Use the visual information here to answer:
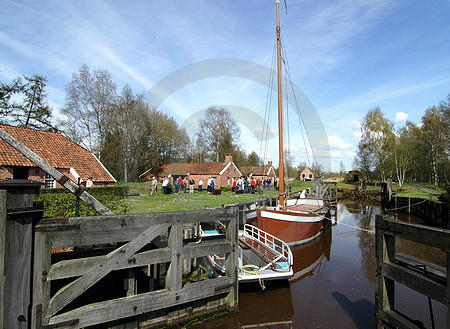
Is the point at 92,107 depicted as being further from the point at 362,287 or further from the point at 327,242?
the point at 362,287

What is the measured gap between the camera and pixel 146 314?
5.27 meters

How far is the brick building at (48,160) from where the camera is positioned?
61.5 feet

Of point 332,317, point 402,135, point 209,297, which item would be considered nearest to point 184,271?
point 209,297

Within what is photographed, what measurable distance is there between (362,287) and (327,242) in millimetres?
6836

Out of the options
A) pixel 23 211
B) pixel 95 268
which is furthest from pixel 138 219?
pixel 23 211

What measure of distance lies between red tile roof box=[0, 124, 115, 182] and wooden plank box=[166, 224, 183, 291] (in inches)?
761

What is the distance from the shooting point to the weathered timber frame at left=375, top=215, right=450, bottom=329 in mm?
3672

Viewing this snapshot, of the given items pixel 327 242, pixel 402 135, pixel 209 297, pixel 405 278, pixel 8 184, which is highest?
pixel 402 135

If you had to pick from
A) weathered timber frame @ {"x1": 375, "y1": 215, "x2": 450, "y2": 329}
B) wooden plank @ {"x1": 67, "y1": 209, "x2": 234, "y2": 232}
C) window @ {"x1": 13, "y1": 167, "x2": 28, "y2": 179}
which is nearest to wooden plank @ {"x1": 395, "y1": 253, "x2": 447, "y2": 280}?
weathered timber frame @ {"x1": 375, "y1": 215, "x2": 450, "y2": 329}

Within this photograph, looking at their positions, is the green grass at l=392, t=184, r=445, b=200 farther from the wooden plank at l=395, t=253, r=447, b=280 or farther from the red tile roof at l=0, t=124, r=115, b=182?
the red tile roof at l=0, t=124, r=115, b=182

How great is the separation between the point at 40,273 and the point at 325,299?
7665 millimetres

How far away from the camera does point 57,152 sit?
76.7 feet

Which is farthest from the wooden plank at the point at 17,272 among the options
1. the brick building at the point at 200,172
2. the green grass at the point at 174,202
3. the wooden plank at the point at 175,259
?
the brick building at the point at 200,172

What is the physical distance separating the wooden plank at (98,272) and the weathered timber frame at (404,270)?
13.5ft
